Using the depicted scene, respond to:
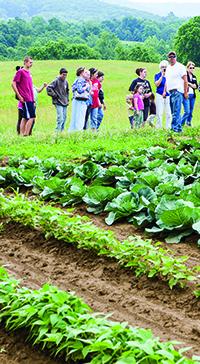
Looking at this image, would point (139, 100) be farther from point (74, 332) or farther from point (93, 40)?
point (93, 40)

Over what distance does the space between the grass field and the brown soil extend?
33.4 ft

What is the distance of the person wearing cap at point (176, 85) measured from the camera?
15719 millimetres

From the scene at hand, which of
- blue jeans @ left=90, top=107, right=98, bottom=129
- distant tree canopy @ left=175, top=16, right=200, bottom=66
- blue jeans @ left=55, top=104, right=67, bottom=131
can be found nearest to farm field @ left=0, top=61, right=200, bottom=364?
blue jeans @ left=55, top=104, right=67, bottom=131

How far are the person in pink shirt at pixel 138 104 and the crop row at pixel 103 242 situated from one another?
9250 mm

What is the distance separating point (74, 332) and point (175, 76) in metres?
12.3

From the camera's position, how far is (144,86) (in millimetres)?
16906

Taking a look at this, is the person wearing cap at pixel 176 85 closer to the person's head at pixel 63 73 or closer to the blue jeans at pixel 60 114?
the person's head at pixel 63 73

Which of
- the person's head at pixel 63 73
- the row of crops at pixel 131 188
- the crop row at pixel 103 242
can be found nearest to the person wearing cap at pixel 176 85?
the person's head at pixel 63 73

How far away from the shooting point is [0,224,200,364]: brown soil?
15.3ft

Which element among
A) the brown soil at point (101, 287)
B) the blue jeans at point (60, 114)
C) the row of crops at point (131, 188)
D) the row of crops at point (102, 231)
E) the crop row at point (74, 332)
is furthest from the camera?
the blue jeans at point (60, 114)

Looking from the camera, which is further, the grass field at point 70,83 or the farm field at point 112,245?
the grass field at point 70,83

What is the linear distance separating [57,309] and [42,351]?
0.33 metres

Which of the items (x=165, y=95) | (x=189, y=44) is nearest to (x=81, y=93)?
(x=165, y=95)

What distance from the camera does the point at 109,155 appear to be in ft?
38.0
